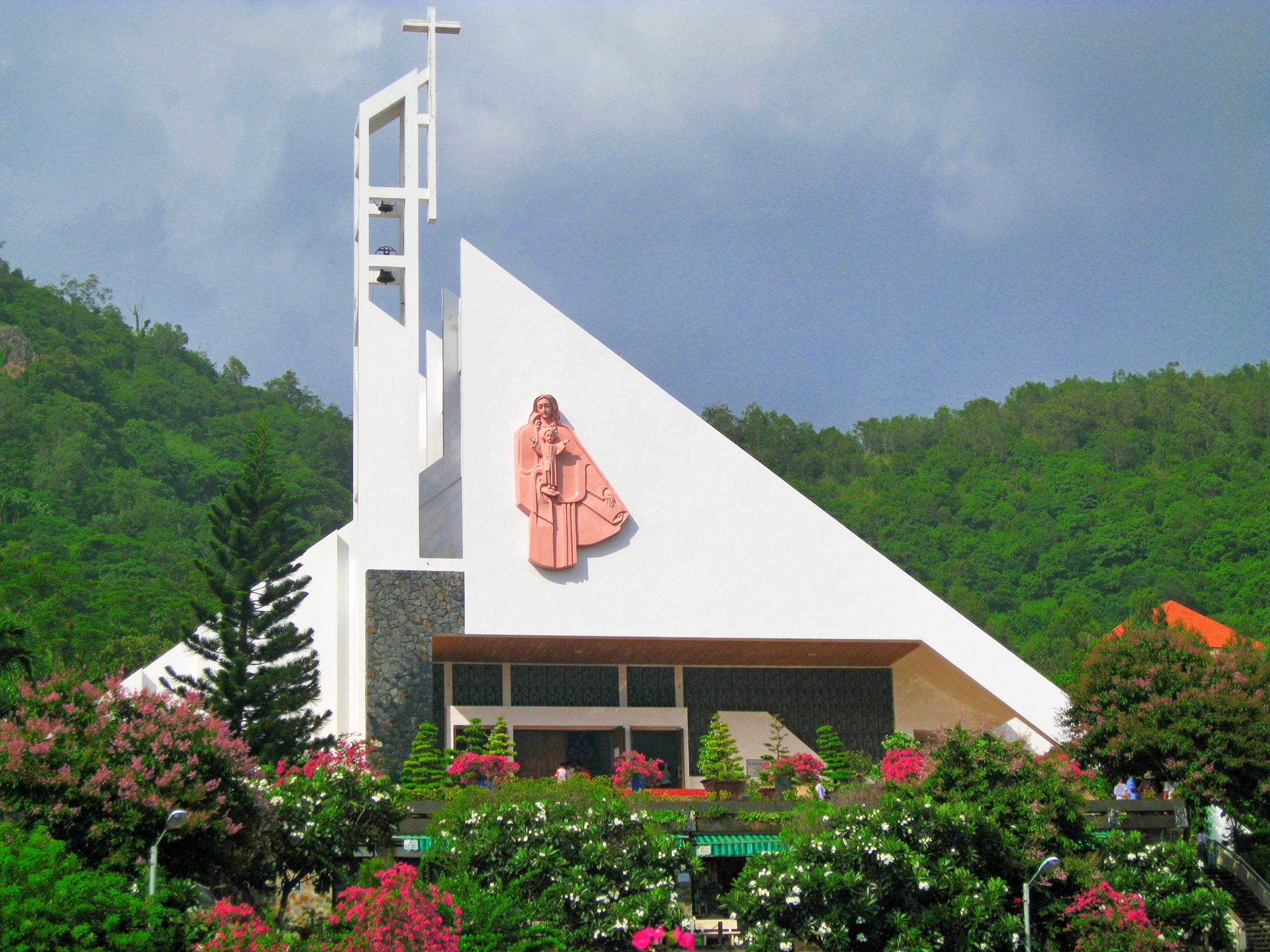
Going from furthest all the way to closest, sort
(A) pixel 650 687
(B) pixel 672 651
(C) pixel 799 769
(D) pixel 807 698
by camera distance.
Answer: (D) pixel 807 698 < (A) pixel 650 687 < (B) pixel 672 651 < (C) pixel 799 769

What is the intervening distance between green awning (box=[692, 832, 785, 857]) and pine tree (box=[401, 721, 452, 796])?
2703 millimetres

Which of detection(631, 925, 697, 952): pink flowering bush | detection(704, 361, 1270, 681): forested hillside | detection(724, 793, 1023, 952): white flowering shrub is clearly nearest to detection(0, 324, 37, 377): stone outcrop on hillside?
detection(704, 361, 1270, 681): forested hillside

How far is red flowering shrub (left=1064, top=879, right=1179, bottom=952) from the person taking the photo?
11961 millimetres

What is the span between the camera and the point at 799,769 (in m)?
15.9

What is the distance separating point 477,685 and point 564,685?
1.11 meters

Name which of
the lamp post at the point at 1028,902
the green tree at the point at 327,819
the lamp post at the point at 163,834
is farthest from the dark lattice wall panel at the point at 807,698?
the lamp post at the point at 163,834

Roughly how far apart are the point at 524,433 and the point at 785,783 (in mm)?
4944

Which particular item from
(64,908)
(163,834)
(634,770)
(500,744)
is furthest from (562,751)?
(64,908)

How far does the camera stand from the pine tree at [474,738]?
55.3 ft

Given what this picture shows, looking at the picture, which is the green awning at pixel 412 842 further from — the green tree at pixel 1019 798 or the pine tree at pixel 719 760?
the green tree at pixel 1019 798

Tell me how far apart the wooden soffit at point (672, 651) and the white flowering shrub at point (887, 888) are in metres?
4.71

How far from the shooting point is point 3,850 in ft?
31.5

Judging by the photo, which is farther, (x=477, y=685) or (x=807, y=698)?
(x=807, y=698)

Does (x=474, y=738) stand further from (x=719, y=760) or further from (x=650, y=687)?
(x=719, y=760)
